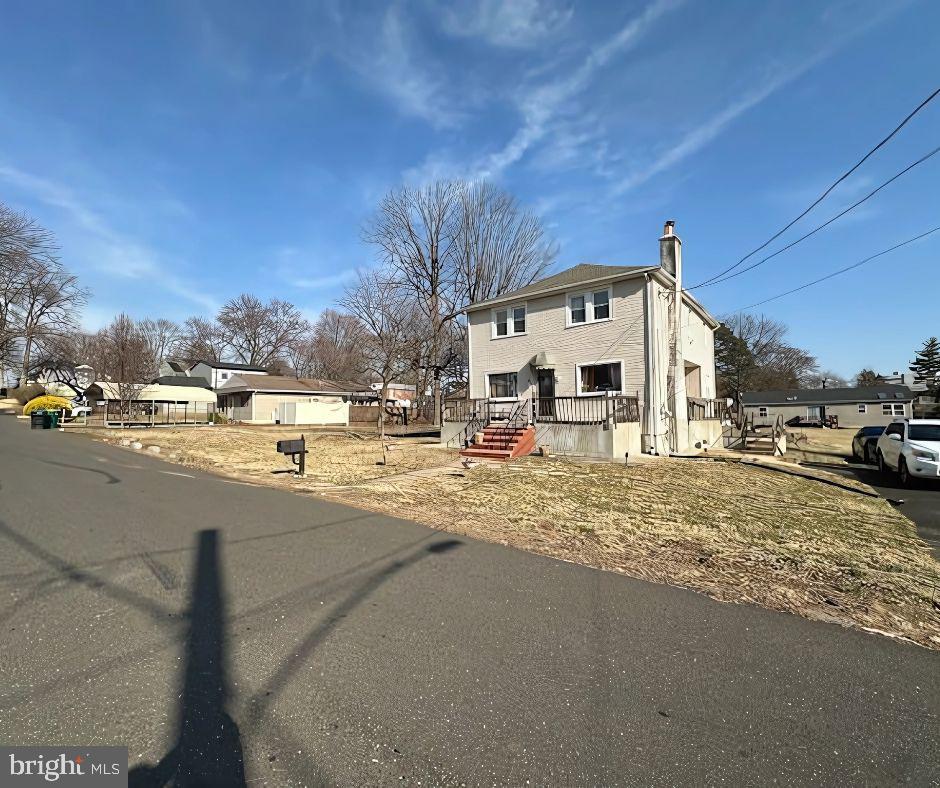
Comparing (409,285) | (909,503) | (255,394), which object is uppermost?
(409,285)

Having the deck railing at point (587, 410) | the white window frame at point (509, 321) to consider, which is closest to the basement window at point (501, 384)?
the white window frame at point (509, 321)

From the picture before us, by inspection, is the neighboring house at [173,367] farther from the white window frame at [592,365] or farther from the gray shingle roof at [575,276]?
the white window frame at [592,365]

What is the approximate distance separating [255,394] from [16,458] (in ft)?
88.8

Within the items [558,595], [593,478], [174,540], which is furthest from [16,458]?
[558,595]

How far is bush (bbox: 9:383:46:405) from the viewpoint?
50963mm

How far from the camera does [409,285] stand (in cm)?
3269

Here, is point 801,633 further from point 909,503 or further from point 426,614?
point 909,503

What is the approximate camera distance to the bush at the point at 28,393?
167ft

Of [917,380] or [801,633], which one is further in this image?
[917,380]

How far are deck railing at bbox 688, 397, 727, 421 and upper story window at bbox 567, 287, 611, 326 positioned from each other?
16.5 feet

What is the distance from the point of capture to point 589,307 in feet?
59.8

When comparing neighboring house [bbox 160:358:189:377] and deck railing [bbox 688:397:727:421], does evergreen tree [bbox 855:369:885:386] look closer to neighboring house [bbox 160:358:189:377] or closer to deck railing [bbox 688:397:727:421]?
deck railing [bbox 688:397:727:421]

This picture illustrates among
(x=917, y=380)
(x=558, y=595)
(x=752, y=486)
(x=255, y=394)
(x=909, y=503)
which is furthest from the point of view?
(x=917, y=380)

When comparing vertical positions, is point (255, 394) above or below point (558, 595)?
above
